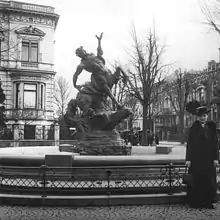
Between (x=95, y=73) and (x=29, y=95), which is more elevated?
(x=29, y=95)

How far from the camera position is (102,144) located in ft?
44.5

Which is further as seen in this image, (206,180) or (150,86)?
(150,86)

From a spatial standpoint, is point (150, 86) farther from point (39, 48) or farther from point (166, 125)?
point (166, 125)

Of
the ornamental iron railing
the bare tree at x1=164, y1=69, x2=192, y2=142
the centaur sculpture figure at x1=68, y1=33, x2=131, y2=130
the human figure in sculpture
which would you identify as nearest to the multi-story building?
the bare tree at x1=164, y1=69, x2=192, y2=142

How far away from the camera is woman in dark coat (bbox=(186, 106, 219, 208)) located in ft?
26.6

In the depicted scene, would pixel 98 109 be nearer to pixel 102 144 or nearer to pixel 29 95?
pixel 102 144

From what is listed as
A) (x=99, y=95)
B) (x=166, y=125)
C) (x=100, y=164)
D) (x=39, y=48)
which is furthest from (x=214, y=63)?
(x=100, y=164)

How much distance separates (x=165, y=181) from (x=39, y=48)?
37534mm

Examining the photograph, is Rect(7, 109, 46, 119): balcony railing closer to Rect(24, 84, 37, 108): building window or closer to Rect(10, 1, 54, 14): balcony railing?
Rect(24, 84, 37, 108): building window

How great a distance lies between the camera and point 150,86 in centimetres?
3228

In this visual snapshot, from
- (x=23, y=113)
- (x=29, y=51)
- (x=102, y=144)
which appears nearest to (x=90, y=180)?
(x=102, y=144)

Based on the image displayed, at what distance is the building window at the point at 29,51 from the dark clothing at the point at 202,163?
38.0 metres

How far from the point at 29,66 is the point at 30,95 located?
3.49 m

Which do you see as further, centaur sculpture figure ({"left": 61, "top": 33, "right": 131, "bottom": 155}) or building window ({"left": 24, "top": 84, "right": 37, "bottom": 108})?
building window ({"left": 24, "top": 84, "right": 37, "bottom": 108})
